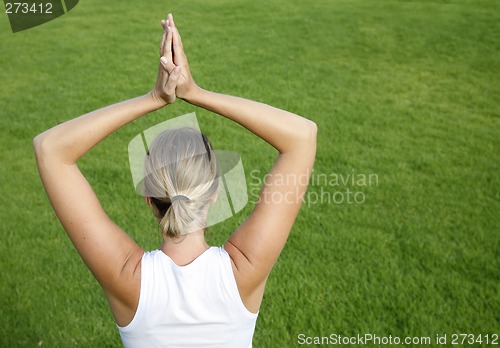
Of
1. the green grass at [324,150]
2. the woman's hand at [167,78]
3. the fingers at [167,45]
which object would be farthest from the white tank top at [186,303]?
the green grass at [324,150]

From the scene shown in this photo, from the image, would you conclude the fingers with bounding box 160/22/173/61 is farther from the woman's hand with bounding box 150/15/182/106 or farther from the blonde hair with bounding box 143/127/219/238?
the blonde hair with bounding box 143/127/219/238

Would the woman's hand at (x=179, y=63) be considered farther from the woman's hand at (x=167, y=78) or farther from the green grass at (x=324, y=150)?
the green grass at (x=324, y=150)

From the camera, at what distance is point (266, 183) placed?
1459 millimetres

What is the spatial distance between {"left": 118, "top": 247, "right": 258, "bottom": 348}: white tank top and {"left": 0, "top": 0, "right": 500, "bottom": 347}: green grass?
186 centimetres

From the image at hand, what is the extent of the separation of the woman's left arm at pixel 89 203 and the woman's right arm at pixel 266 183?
0.12 metres

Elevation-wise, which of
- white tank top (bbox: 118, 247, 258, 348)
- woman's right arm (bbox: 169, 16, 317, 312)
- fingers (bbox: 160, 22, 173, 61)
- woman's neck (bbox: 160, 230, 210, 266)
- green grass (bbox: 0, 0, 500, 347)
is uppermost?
fingers (bbox: 160, 22, 173, 61)

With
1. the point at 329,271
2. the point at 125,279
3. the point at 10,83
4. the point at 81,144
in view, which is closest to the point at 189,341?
the point at 125,279

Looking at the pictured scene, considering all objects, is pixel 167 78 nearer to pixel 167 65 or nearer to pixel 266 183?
pixel 167 65

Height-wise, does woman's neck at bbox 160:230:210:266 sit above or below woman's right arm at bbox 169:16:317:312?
below

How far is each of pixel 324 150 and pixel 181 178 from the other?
4.05 meters

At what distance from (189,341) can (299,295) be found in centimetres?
221

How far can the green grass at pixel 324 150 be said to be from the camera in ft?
11.2

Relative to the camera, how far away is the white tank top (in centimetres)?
134

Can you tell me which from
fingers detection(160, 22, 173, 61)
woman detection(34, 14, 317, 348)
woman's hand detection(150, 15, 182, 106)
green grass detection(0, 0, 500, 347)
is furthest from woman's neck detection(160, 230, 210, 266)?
green grass detection(0, 0, 500, 347)
